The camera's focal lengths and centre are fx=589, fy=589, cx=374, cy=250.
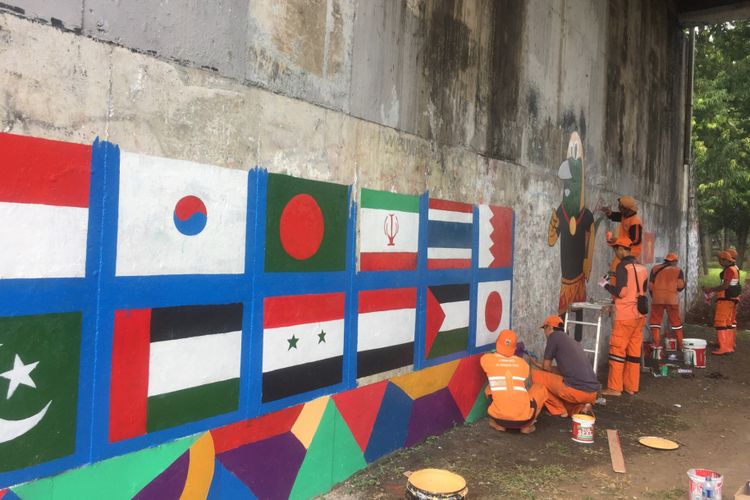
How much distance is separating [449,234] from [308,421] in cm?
226

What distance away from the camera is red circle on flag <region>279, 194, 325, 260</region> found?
376 centimetres

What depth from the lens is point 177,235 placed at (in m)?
3.08

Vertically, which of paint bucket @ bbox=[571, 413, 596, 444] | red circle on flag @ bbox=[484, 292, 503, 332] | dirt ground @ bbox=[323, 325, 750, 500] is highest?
red circle on flag @ bbox=[484, 292, 503, 332]

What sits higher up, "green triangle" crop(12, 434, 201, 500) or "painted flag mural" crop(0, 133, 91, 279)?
"painted flag mural" crop(0, 133, 91, 279)

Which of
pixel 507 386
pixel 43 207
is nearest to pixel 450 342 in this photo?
pixel 507 386

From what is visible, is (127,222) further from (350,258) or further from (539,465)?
(539,465)

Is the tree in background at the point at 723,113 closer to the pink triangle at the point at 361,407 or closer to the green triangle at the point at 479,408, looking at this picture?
the green triangle at the point at 479,408

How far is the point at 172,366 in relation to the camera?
3.09 metres

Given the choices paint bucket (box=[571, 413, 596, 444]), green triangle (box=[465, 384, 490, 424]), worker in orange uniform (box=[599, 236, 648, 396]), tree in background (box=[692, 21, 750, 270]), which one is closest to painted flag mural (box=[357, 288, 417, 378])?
green triangle (box=[465, 384, 490, 424])

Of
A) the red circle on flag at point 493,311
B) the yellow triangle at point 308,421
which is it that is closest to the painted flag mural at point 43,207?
the yellow triangle at point 308,421

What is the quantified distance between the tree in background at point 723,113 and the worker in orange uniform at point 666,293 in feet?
34.6

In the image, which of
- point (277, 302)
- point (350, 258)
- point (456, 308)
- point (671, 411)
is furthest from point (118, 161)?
point (671, 411)

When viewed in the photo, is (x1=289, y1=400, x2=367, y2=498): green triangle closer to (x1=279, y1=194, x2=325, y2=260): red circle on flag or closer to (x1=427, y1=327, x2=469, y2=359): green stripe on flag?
(x1=279, y1=194, x2=325, y2=260): red circle on flag

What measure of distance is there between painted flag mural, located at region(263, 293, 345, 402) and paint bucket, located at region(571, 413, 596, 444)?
2.74 metres
